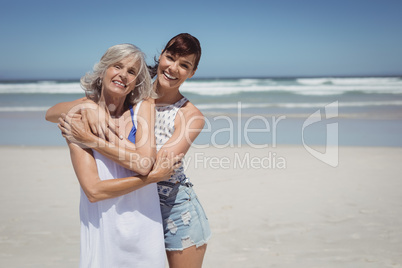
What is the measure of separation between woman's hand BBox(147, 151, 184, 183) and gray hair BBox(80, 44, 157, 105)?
0.48m

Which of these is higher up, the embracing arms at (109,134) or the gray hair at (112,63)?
the gray hair at (112,63)

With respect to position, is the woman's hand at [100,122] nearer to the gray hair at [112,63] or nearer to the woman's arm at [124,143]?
the woman's arm at [124,143]

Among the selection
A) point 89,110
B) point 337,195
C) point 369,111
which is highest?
point 89,110

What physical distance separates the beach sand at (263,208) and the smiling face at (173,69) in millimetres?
2397

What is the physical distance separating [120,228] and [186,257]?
0.55m

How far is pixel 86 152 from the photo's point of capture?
7.38ft

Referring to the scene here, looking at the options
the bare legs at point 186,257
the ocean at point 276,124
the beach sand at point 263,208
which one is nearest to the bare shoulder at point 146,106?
the bare legs at point 186,257

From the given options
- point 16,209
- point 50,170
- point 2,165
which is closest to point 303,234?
point 16,209

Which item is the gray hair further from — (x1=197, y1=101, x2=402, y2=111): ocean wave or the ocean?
(x1=197, y1=101, x2=402, y2=111): ocean wave

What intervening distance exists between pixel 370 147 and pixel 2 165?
820 cm

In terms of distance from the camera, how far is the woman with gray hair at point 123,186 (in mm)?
2223

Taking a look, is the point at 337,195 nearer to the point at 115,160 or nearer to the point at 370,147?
the point at 370,147

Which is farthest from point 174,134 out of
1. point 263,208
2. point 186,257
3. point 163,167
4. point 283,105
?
point 283,105

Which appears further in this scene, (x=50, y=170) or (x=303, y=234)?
(x=50, y=170)
